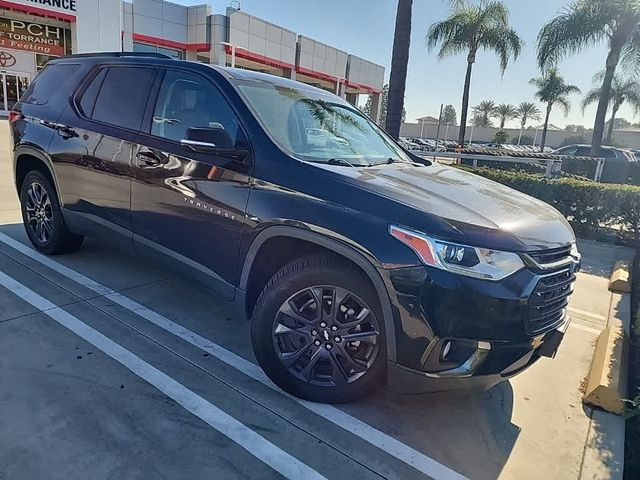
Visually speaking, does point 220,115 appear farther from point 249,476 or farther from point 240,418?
point 249,476

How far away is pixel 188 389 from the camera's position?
2844 mm

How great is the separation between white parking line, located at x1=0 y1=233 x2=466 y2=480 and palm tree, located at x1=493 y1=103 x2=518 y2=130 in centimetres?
8258

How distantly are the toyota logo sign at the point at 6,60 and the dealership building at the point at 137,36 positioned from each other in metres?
0.05

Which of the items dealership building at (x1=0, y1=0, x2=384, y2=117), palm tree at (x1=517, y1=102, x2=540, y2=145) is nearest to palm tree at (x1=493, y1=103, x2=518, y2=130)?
palm tree at (x1=517, y1=102, x2=540, y2=145)

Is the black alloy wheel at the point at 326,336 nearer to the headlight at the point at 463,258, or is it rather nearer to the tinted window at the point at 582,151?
the headlight at the point at 463,258

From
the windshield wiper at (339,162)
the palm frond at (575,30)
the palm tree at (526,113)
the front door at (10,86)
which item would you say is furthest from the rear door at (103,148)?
the palm tree at (526,113)

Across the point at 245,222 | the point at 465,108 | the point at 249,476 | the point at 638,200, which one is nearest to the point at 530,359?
the point at 249,476

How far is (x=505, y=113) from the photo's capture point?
255ft

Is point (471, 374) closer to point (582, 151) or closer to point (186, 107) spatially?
point (186, 107)

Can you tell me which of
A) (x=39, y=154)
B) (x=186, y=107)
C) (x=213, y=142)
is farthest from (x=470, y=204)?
(x=39, y=154)

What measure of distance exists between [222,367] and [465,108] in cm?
2413

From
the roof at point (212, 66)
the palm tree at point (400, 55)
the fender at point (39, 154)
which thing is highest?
the palm tree at point (400, 55)

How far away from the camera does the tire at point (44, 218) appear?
4.59 meters

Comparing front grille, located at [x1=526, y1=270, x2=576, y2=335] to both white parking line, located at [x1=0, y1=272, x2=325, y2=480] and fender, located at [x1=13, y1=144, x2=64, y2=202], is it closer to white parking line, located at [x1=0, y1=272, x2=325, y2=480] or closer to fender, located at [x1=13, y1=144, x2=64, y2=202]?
white parking line, located at [x1=0, y1=272, x2=325, y2=480]
